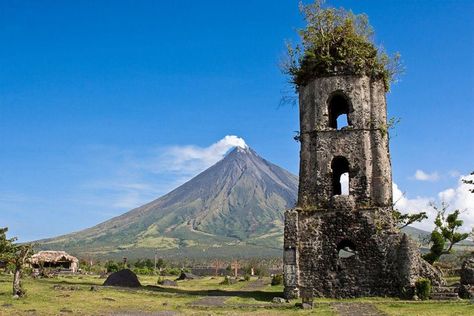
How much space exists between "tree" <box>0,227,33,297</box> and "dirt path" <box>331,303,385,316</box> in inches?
431

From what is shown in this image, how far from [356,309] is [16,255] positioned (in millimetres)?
12031

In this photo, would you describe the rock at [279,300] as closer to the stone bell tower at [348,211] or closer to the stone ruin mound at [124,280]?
the stone bell tower at [348,211]

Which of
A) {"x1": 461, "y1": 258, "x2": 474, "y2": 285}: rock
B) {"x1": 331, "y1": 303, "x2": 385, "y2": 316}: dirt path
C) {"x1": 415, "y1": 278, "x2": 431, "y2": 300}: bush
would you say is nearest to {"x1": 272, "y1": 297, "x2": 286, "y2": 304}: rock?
{"x1": 331, "y1": 303, "x2": 385, "y2": 316}: dirt path

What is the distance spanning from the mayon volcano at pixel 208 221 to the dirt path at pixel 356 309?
101 meters

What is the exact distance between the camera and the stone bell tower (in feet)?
63.7

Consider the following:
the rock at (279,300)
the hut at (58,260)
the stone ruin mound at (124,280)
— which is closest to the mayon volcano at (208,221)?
the hut at (58,260)

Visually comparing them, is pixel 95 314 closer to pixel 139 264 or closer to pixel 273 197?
pixel 139 264

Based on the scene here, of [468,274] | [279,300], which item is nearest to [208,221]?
[279,300]

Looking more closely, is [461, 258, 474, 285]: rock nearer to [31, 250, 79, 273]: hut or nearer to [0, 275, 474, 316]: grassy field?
[0, 275, 474, 316]: grassy field

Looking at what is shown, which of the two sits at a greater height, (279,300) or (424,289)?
(424,289)

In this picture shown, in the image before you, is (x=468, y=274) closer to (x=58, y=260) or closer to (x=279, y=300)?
(x=279, y=300)

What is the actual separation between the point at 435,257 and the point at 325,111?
1418 centimetres

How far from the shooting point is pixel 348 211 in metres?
20.2

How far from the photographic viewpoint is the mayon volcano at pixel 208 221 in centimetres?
13325
